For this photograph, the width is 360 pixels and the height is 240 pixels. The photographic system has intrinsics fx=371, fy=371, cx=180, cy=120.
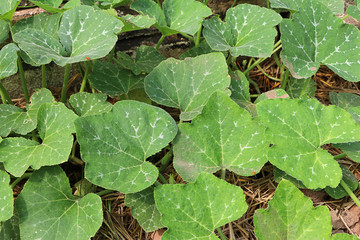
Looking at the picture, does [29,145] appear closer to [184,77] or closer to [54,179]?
[54,179]

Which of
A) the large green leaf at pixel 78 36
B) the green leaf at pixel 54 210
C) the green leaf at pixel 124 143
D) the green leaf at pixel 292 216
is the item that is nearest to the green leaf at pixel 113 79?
the large green leaf at pixel 78 36

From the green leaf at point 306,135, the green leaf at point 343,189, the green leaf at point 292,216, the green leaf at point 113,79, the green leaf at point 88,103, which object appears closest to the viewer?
the green leaf at point 292,216

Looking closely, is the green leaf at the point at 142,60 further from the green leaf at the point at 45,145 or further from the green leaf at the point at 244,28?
the green leaf at the point at 45,145

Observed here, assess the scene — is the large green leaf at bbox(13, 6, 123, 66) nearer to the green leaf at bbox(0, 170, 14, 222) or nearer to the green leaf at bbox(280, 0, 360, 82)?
the green leaf at bbox(0, 170, 14, 222)

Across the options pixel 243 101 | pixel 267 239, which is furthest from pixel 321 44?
pixel 267 239

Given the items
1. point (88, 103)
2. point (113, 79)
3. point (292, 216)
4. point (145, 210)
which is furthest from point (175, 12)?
point (292, 216)

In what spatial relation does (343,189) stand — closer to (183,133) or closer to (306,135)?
(306,135)

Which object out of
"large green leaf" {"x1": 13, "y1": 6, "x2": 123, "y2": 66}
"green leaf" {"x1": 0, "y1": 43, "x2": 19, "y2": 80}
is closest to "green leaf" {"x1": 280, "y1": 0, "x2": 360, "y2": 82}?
"large green leaf" {"x1": 13, "y1": 6, "x2": 123, "y2": 66}
